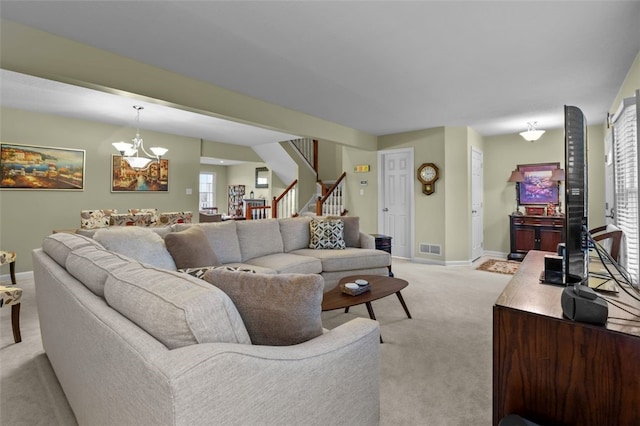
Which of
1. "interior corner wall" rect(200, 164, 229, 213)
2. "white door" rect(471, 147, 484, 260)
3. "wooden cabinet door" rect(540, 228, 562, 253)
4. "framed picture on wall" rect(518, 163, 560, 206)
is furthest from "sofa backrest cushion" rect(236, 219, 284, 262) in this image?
"interior corner wall" rect(200, 164, 229, 213)

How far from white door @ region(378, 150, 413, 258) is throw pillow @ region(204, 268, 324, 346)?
16.8 feet

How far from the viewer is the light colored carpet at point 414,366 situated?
5.56 ft

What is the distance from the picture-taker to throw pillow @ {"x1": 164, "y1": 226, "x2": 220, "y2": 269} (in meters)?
2.72

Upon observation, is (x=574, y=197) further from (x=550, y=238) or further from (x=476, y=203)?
(x=476, y=203)

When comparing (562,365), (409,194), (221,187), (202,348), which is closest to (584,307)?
(562,365)

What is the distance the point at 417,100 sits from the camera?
4055mm

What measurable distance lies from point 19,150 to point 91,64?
123 inches

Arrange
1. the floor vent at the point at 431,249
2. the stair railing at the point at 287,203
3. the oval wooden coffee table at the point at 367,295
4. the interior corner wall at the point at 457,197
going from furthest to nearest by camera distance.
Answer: the stair railing at the point at 287,203 → the floor vent at the point at 431,249 → the interior corner wall at the point at 457,197 → the oval wooden coffee table at the point at 367,295

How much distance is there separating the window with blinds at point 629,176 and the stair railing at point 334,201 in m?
4.34

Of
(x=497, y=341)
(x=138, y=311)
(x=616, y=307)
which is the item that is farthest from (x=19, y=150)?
(x=616, y=307)

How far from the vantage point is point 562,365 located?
3.81 feet

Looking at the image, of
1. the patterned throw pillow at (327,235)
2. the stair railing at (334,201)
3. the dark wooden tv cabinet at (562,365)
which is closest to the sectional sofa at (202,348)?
the dark wooden tv cabinet at (562,365)

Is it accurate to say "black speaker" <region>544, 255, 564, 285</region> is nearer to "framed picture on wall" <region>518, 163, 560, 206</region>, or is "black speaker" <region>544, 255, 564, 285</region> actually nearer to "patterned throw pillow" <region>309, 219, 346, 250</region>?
"patterned throw pillow" <region>309, 219, 346, 250</region>

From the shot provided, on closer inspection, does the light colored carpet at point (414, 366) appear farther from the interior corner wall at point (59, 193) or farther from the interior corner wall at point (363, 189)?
the interior corner wall at point (363, 189)
